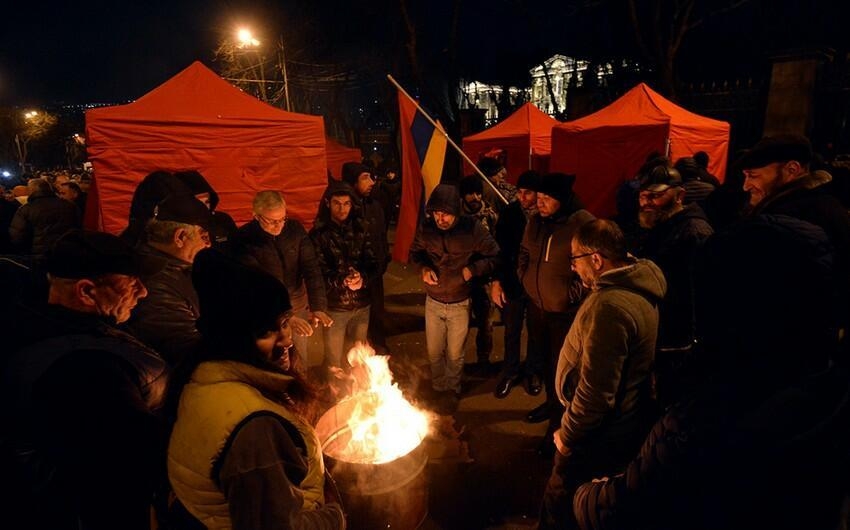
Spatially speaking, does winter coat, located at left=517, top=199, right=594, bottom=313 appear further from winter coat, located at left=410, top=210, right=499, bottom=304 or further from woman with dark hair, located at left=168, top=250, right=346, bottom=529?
woman with dark hair, located at left=168, top=250, right=346, bottom=529

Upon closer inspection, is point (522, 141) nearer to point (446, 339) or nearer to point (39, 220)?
point (446, 339)

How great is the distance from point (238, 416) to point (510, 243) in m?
4.68

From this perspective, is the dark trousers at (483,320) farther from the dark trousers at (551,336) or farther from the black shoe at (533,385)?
the dark trousers at (551,336)

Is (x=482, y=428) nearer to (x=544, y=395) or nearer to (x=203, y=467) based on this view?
(x=544, y=395)

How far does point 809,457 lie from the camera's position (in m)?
1.17

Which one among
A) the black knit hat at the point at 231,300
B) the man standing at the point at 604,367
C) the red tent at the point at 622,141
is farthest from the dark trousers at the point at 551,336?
the red tent at the point at 622,141

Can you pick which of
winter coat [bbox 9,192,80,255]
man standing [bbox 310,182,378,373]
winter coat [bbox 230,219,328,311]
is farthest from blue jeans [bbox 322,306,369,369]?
winter coat [bbox 9,192,80,255]

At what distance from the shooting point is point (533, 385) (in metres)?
5.75

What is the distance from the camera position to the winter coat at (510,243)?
18.7 ft

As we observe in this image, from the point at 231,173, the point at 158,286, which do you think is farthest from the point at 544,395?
the point at 231,173

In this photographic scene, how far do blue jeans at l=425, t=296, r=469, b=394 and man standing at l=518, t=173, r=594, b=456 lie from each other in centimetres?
91

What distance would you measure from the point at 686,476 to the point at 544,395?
4373 mm

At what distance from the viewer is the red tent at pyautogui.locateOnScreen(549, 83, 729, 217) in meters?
9.20

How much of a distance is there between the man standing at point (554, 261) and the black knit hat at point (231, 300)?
11.0ft
